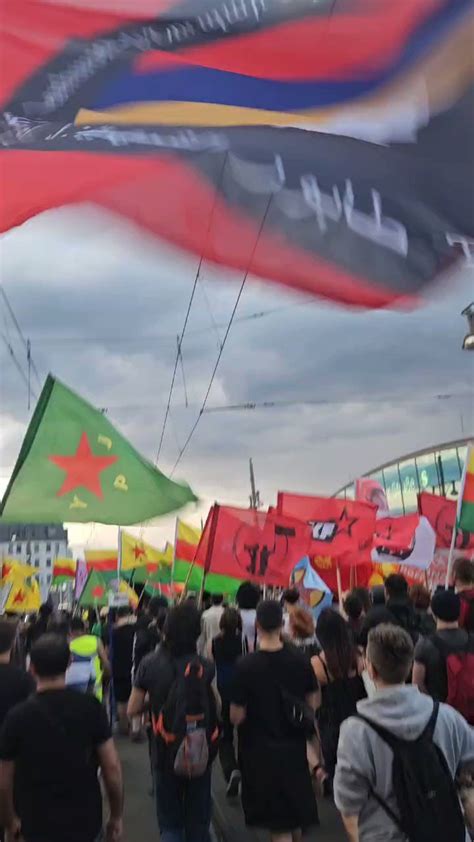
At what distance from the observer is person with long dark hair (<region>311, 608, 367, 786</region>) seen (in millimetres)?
4434

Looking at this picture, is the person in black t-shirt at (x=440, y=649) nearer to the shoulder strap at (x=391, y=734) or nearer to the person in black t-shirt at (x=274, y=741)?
the person in black t-shirt at (x=274, y=741)

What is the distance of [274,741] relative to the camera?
3.93 m

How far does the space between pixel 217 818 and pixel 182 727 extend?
2.15 metres

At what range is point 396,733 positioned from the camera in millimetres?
2453

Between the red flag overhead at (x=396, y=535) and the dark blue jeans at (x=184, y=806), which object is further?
the red flag overhead at (x=396, y=535)

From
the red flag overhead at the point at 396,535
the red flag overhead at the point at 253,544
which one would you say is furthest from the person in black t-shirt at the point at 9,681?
the red flag overhead at the point at 396,535

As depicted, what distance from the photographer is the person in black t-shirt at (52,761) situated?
2979 mm

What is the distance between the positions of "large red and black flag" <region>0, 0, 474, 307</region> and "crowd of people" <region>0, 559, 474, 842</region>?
6.13 ft

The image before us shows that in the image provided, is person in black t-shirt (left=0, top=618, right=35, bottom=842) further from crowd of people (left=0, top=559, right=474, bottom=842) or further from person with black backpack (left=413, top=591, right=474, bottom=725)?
person with black backpack (left=413, top=591, right=474, bottom=725)

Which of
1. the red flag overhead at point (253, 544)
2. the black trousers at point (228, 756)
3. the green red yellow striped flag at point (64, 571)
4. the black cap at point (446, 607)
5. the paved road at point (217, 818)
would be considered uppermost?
the green red yellow striped flag at point (64, 571)

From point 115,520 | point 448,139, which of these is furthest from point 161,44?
point 115,520

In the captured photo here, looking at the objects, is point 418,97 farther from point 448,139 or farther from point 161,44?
point 161,44

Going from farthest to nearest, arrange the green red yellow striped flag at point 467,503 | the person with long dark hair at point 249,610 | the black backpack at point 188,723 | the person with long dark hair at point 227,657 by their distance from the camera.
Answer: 1. the green red yellow striped flag at point 467,503
2. the person with long dark hair at point 249,610
3. the person with long dark hair at point 227,657
4. the black backpack at point 188,723

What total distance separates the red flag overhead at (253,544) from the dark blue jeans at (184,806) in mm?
3027
